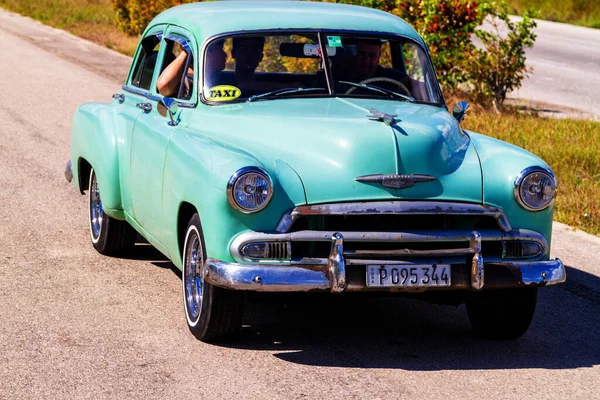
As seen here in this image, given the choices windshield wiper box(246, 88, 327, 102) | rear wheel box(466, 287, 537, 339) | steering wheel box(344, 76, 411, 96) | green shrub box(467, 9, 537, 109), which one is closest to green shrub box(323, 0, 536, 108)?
green shrub box(467, 9, 537, 109)

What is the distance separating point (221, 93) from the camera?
22.1 feet

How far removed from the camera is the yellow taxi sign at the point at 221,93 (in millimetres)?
6703

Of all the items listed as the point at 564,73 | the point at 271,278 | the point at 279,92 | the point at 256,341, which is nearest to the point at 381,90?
the point at 279,92

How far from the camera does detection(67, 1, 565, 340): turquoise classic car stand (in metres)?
5.59

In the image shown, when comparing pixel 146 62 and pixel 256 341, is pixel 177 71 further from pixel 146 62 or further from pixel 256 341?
pixel 256 341

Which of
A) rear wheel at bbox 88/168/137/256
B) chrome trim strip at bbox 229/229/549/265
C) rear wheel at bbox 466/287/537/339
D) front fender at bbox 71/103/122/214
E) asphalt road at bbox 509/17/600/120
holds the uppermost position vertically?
chrome trim strip at bbox 229/229/549/265

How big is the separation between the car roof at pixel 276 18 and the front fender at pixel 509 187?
56.3 inches

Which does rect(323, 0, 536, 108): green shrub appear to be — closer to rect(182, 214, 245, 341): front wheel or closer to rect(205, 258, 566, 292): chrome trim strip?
rect(182, 214, 245, 341): front wheel

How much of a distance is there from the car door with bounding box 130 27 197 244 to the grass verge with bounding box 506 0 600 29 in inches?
1024

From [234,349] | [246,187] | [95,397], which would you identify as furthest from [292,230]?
[95,397]

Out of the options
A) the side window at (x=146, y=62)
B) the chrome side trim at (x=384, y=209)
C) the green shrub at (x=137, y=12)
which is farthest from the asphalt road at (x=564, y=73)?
the chrome side trim at (x=384, y=209)

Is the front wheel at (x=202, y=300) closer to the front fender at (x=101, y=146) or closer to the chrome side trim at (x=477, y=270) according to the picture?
the chrome side trim at (x=477, y=270)

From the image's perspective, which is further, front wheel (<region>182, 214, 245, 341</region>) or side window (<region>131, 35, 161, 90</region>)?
side window (<region>131, 35, 161, 90</region>)

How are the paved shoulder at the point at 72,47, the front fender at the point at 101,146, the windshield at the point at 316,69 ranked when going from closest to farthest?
1. the windshield at the point at 316,69
2. the front fender at the point at 101,146
3. the paved shoulder at the point at 72,47
